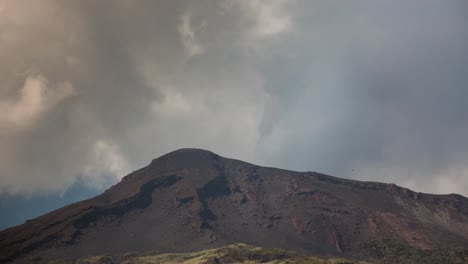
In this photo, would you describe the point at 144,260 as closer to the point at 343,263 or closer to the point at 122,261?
the point at 122,261

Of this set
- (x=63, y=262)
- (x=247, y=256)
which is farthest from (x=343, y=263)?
(x=63, y=262)

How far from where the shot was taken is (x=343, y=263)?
188 metres

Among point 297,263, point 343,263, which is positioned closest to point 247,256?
point 297,263

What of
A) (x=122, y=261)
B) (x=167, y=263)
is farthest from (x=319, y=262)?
(x=122, y=261)

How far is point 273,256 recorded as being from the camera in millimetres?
192875

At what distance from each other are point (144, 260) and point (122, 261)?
1084 centimetres

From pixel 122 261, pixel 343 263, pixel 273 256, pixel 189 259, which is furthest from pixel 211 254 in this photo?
pixel 343 263

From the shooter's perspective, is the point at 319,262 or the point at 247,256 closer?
the point at 319,262

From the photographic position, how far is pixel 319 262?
175375 mm

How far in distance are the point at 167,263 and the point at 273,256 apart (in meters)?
48.9

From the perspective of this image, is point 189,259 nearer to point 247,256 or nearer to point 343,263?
point 247,256

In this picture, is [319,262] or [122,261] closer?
[319,262]

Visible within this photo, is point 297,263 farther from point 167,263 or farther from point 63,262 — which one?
point 63,262

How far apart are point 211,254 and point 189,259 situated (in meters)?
10.7
